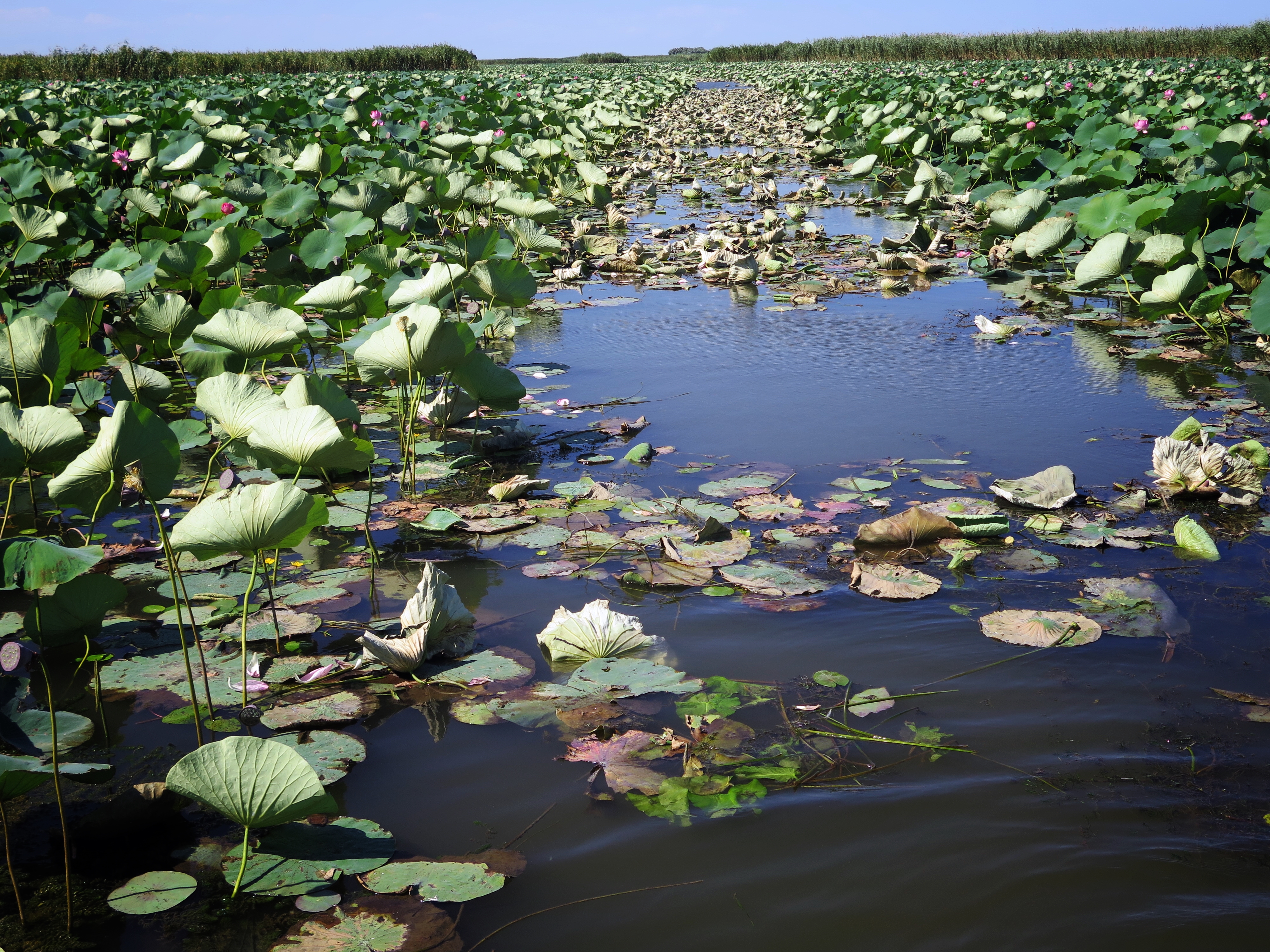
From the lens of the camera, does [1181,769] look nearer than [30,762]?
No

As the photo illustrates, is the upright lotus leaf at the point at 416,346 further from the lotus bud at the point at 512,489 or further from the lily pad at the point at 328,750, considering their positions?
the lily pad at the point at 328,750

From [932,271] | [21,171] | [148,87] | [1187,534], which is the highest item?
[148,87]

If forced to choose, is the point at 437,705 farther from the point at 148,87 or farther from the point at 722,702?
the point at 148,87

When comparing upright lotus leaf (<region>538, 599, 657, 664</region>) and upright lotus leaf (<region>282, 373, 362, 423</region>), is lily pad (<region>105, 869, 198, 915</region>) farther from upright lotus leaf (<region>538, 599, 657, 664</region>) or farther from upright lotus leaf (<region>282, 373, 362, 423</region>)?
upright lotus leaf (<region>282, 373, 362, 423</region>)

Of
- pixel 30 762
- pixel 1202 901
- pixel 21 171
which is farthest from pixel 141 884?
pixel 21 171

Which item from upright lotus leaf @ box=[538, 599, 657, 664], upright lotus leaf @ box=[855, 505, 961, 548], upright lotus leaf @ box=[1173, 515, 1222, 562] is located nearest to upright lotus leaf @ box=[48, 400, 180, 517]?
upright lotus leaf @ box=[538, 599, 657, 664]

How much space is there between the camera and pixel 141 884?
1436 mm

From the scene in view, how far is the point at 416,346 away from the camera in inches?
109

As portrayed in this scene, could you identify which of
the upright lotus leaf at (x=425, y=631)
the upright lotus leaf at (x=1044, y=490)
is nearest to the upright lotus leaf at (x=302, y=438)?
the upright lotus leaf at (x=425, y=631)

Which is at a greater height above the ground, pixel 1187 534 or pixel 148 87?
pixel 148 87

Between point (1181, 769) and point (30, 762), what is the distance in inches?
71.1

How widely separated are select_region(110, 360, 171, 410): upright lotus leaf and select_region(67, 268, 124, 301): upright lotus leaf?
0.78 ft

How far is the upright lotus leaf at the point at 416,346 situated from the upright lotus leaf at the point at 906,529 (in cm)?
132

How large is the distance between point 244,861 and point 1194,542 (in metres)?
2.26
